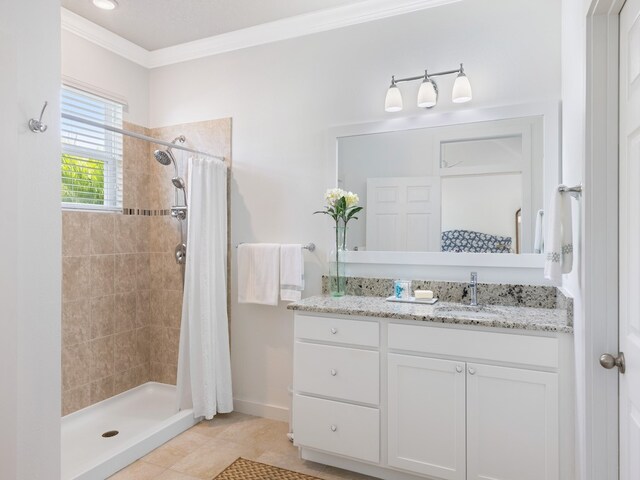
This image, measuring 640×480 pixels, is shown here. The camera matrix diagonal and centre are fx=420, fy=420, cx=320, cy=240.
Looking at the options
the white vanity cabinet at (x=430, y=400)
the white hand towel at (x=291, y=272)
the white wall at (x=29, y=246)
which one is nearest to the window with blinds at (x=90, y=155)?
the white wall at (x=29, y=246)

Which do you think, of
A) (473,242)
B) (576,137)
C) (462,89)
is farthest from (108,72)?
(576,137)

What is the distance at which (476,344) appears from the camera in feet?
6.19

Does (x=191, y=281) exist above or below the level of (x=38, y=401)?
above

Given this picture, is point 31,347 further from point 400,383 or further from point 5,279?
point 400,383

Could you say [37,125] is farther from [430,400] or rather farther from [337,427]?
[430,400]

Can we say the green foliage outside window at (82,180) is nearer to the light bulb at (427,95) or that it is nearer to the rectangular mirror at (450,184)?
the rectangular mirror at (450,184)

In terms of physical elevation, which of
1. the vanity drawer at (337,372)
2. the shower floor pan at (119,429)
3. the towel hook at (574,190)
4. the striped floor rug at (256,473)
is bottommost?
the striped floor rug at (256,473)

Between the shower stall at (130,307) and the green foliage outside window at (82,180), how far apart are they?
0.12 m

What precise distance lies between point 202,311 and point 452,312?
157cm

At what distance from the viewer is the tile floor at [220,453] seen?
222 cm

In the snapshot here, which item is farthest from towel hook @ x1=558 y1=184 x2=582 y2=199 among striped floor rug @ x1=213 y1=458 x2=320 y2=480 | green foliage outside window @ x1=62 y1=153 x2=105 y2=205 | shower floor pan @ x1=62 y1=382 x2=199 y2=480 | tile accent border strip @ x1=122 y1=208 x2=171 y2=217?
green foliage outside window @ x1=62 y1=153 x2=105 y2=205

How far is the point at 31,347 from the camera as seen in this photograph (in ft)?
5.44

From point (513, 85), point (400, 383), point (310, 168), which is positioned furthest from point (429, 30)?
point (400, 383)

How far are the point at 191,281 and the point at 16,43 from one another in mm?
1560
